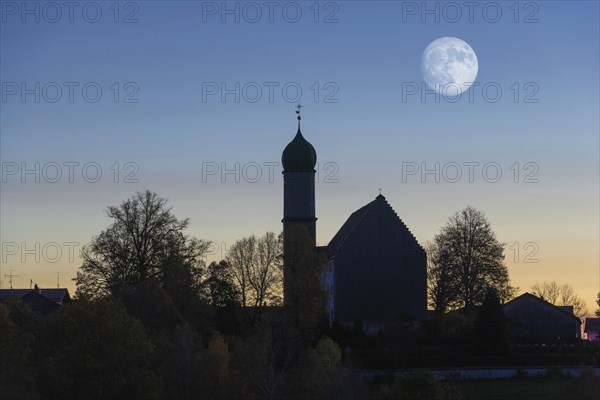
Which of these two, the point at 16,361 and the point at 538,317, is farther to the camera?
the point at 538,317

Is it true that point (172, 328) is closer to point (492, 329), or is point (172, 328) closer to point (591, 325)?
point (492, 329)

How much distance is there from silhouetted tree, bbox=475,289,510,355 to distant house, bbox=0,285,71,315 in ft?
86.8

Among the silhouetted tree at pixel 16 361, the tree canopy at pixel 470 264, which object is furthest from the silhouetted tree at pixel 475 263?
the silhouetted tree at pixel 16 361

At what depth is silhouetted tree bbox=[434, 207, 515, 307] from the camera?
8544 centimetres

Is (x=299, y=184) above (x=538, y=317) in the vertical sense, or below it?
above

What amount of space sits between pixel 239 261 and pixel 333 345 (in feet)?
51.2

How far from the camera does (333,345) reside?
7075cm

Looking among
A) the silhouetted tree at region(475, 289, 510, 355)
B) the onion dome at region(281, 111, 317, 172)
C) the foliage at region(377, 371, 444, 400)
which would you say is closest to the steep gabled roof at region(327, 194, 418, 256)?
the onion dome at region(281, 111, 317, 172)

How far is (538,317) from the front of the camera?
9006cm

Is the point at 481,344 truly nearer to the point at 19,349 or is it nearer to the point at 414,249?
the point at 414,249

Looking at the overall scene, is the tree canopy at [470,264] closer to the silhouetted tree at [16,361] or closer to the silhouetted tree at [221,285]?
the silhouetted tree at [221,285]

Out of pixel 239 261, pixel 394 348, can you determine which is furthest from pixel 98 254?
pixel 394 348

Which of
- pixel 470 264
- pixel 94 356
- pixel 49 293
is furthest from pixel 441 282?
pixel 49 293

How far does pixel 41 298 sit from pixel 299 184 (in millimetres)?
22183
